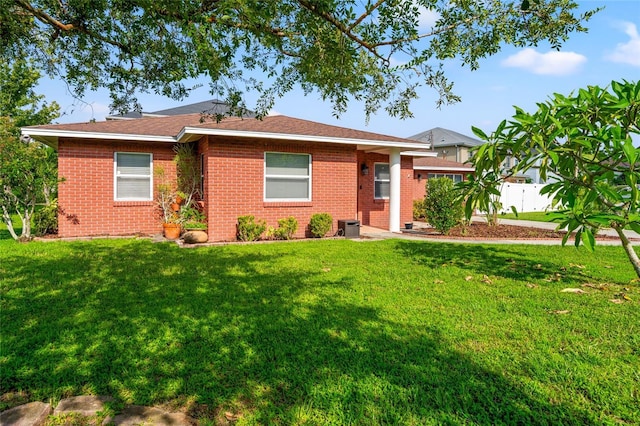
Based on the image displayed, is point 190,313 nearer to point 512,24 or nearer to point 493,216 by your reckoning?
point 512,24

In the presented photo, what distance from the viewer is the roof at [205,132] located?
36.7 ft

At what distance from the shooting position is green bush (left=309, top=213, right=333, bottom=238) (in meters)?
12.5

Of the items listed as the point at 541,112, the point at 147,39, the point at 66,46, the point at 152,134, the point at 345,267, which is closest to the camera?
the point at 541,112

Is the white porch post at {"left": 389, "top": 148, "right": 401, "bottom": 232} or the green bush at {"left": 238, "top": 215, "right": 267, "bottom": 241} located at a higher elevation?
the white porch post at {"left": 389, "top": 148, "right": 401, "bottom": 232}

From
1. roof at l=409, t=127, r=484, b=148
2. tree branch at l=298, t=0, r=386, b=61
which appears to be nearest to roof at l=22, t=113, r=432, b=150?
tree branch at l=298, t=0, r=386, b=61

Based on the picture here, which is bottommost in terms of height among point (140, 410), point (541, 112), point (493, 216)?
point (140, 410)

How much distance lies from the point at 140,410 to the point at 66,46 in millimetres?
5931

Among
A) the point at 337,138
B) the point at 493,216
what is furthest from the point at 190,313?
the point at 493,216

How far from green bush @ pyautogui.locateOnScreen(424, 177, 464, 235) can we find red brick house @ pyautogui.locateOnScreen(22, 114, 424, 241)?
163 centimetres

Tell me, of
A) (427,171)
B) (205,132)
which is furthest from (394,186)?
(427,171)

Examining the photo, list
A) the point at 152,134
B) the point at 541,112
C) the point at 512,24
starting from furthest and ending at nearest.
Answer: the point at 152,134, the point at 512,24, the point at 541,112

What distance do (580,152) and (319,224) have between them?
889cm

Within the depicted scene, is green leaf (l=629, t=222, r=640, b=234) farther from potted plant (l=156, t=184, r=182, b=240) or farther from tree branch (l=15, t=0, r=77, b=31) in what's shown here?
potted plant (l=156, t=184, r=182, b=240)

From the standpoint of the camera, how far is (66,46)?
6297 mm
